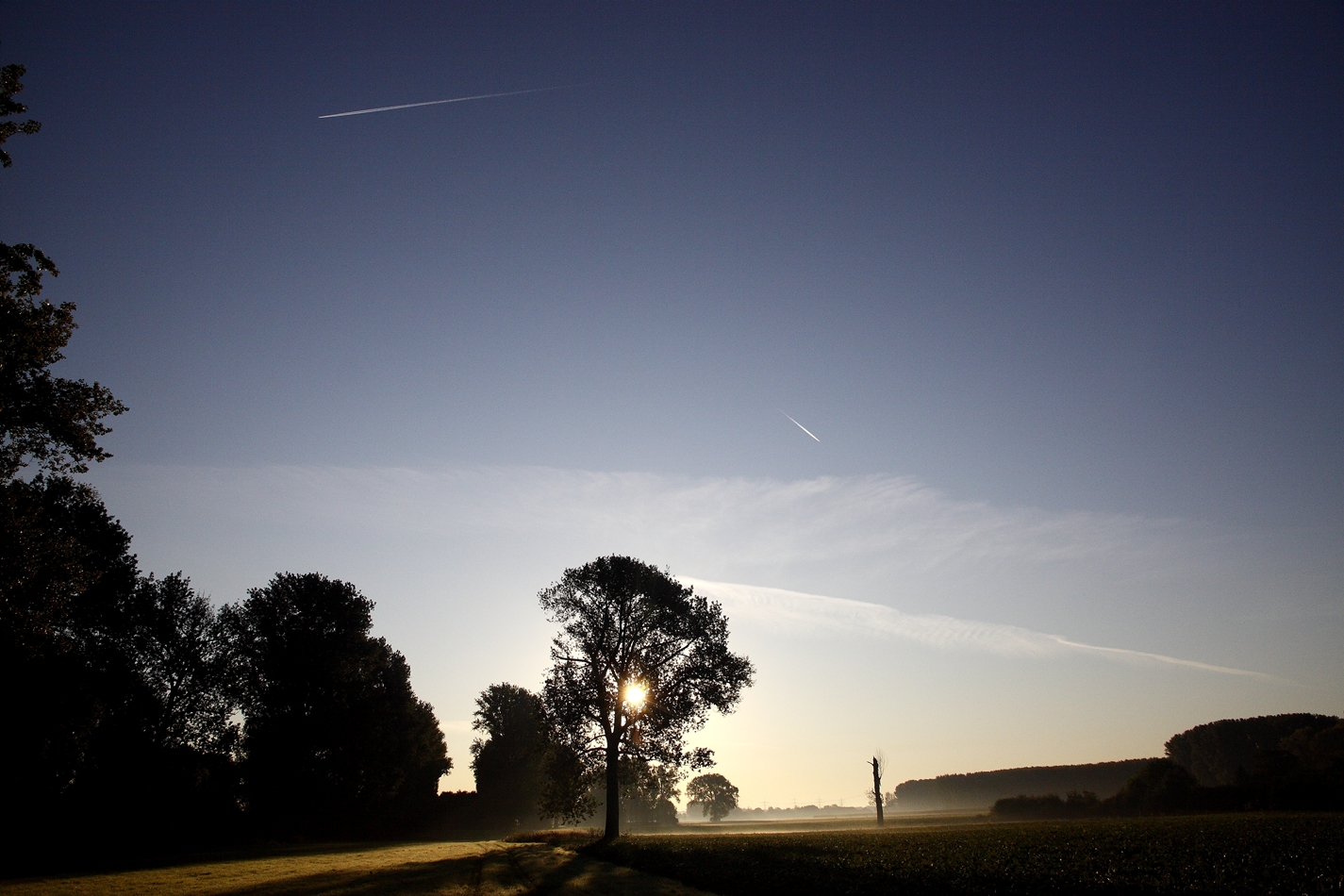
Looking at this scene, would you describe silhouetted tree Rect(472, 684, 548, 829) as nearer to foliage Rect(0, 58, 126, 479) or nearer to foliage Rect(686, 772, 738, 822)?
foliage Rect(0, 58, 126, 479)

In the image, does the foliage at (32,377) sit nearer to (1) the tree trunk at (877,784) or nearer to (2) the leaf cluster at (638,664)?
(2) the leaf cluster at (638,664)

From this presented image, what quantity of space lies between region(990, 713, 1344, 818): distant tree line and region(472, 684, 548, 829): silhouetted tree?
5638 centimetres

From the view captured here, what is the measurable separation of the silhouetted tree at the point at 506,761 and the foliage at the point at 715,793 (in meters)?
84.7

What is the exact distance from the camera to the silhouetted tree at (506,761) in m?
75.8

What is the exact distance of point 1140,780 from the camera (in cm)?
5788

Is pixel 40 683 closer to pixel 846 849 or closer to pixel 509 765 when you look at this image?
pixel 846 849

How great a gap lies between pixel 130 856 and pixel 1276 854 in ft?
169

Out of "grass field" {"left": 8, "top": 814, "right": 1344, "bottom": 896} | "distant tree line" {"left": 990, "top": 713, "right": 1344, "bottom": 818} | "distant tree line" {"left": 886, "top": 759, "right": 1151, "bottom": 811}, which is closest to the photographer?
"grass field" {"left": 8, "top": 814, "right": 1344, "bottom": 896}

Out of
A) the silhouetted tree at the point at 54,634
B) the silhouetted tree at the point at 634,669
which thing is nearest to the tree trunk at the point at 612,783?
the silhouetted tree at the point at 634,669

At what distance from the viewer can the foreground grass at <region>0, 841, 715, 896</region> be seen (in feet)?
64.6

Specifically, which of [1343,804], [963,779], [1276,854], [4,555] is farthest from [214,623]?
[963,779]

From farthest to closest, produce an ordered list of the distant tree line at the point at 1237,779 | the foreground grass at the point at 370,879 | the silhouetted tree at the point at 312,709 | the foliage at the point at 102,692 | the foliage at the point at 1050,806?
the foliage at the point at 1050,806 < the silhouetted tree at the point at 312,709 < the distant tree line at the point at 1237,779 < the foliage at the point at 102,692 < the foreground grass at the point at 370,879

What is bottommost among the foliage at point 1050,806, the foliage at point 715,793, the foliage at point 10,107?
the foliage at point 715,793

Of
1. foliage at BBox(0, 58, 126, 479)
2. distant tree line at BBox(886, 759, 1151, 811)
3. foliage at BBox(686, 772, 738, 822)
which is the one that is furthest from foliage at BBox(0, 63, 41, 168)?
foliage at BBox(686, 772, 738, 822)
